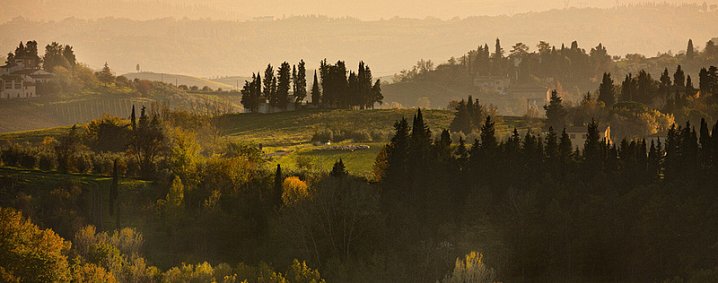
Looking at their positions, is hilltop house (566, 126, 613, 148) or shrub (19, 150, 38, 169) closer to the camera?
shrub (19, 150, 38, 169)

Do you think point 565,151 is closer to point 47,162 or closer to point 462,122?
point 462,122

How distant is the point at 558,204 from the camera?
93.0 metres

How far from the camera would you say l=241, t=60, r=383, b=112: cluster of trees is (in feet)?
557

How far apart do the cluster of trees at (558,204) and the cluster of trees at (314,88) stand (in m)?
60.1

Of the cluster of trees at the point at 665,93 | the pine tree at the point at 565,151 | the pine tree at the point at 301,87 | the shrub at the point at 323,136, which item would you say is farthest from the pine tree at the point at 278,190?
the cluster of trees at the point at 665,93

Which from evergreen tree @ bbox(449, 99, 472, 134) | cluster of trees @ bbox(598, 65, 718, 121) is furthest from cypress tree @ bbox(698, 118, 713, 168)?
cluster of trees @ bbox(598, 65, 718, 121)

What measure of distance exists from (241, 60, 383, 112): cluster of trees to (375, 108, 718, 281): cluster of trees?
60.1m

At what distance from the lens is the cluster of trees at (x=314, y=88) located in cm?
16962

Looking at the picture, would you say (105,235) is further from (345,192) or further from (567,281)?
(567,281)

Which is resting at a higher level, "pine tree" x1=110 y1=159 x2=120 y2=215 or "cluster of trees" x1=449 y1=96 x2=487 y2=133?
"cluster of trees" x1=449 y1=96 x2=487 y2=133

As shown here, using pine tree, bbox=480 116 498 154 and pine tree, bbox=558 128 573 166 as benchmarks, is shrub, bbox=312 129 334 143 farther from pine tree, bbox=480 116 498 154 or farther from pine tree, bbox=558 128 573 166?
pine tree, bbox=558 128 573 166

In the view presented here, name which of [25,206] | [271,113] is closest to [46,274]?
[25,206]

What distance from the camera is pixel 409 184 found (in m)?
100

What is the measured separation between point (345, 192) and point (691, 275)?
2898 cm
